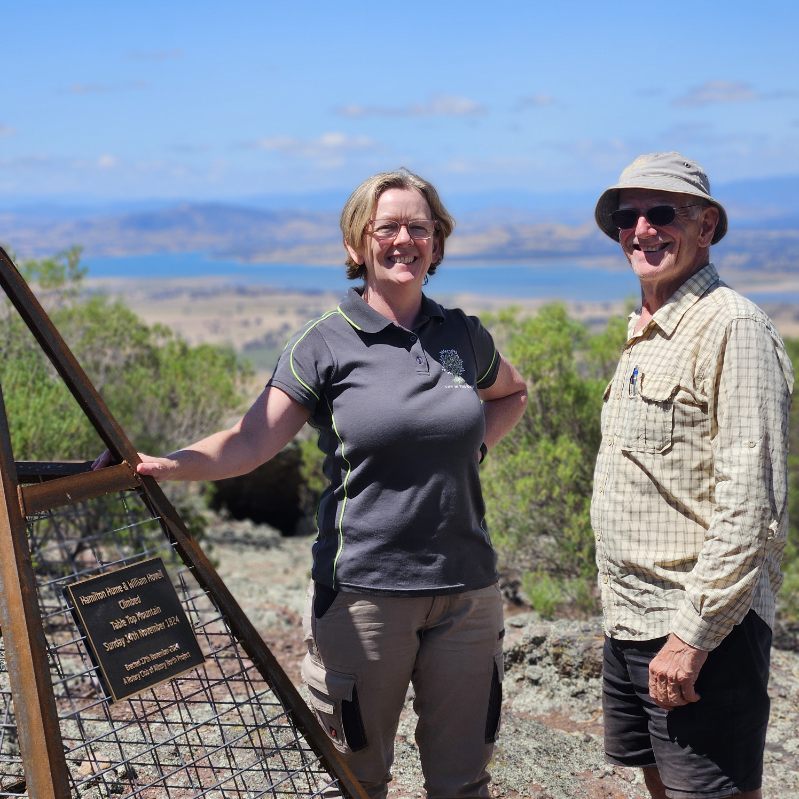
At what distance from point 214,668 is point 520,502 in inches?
99.6

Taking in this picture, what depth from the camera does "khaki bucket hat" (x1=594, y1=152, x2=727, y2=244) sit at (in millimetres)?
2842

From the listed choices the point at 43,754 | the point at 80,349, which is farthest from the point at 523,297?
the point at 43,754

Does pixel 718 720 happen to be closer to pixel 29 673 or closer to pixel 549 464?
pixel 29 673

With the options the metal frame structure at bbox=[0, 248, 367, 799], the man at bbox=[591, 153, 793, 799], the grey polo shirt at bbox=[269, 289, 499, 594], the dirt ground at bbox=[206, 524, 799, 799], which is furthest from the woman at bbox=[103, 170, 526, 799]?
the dirt ground at bbox=[206, 524, 799, 799]

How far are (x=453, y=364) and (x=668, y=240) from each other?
72cm

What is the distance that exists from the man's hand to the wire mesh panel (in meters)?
0.98

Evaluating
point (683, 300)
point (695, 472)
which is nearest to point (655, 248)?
point (683, 300)

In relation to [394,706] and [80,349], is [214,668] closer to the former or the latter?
[394,706]

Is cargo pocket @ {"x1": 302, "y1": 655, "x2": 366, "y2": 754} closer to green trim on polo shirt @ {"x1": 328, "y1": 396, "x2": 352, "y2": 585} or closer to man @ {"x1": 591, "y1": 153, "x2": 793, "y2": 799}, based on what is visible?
green trim on polo shirt @ {"x1": 328, "y1": 396, "x2": 352, "y2": 585}

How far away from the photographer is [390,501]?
9.58 ft

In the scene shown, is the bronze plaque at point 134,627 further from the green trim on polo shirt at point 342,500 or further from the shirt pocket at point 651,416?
the shirt pocket at point 651,416

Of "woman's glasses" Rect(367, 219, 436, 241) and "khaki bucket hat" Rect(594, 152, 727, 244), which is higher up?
"khaki bucket hat" Rect(594, 152, 727, 244)

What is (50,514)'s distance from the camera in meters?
2.93

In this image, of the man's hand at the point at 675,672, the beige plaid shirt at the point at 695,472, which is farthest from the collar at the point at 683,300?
the man's hand at the point at 675,672
